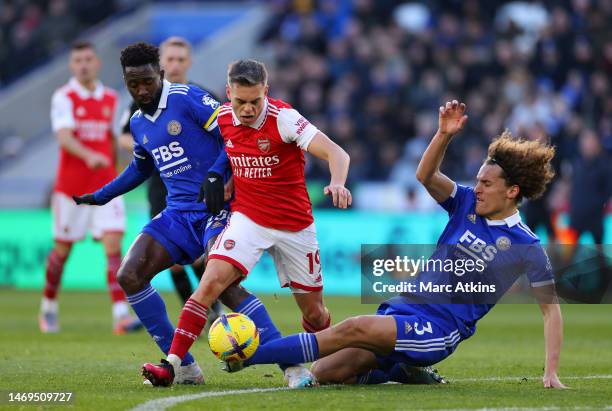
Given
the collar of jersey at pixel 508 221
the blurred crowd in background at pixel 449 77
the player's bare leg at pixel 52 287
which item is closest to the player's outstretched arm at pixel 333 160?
the collar of jersey at pixel 508 221

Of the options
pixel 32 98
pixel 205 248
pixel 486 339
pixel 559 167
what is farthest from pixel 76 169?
pixel 32 98

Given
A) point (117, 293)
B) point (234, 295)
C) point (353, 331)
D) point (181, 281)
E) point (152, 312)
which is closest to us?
point (353, 331)

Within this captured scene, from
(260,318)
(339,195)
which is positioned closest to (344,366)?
(260,318)

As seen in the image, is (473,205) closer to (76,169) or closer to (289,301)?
(76,169)

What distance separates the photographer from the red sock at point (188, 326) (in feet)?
22.6

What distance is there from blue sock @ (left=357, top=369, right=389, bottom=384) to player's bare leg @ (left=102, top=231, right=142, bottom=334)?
4.72m

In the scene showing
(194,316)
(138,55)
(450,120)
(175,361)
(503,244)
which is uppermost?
(138,55)

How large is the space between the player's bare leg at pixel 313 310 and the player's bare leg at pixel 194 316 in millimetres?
709

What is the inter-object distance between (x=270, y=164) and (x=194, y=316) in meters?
1.05

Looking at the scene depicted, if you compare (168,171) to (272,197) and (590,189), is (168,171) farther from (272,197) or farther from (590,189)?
(590,189)

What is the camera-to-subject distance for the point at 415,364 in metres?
6.94

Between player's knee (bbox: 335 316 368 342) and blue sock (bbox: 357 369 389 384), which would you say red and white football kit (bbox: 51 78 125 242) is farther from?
player's knee (bbox: 335 316 368 342)

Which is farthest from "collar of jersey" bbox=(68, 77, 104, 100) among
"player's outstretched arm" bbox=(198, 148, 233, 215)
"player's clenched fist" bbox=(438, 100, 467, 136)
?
"player's clenched fist" bbox=(438, 100, 467, 136)

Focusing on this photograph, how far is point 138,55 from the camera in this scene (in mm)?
7578
